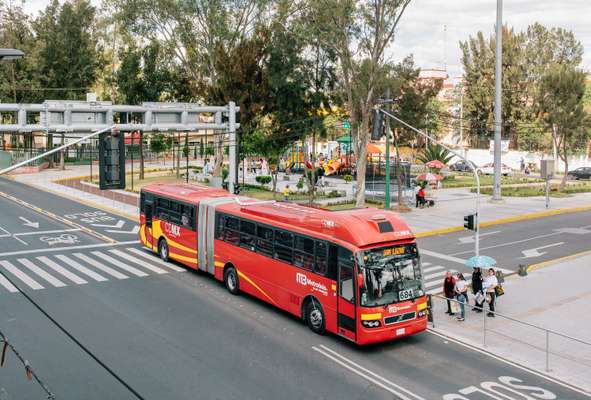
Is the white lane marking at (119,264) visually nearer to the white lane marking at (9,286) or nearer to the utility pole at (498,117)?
the white lane marking at (9,286)

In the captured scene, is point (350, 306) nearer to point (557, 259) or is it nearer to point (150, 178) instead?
point (557, 259)

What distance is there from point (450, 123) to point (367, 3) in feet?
183

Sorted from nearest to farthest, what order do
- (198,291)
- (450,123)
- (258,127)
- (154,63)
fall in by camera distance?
1. (198,291)
2. (258,127)
3. (154,63)
4. (450,123)

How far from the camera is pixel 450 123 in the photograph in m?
88.9

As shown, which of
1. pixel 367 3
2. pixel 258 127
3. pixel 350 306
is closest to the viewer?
pixel 350 306

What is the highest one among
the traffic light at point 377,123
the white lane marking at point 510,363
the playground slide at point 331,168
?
the traffic light at point 377,123

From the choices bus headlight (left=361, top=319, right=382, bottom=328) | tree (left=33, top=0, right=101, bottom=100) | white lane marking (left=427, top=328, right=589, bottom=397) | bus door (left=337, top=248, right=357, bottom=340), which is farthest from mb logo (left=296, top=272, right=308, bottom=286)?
tree (left=33, top=0, right=101, bottom=100)

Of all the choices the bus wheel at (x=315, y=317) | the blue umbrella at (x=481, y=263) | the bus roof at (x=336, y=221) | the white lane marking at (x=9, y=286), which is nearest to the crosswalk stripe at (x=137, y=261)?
the bus roof at (x=336, y=221)

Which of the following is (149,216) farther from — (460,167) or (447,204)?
(460,167)

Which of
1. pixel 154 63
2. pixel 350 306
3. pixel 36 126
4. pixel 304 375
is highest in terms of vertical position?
pixel 154 63

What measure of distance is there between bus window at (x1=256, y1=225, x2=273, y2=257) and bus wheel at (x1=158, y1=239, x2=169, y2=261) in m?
7.39

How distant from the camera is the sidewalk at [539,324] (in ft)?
48.4

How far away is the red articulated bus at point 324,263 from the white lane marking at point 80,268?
3.88m

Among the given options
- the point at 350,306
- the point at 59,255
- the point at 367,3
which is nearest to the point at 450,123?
the point at 367,3
